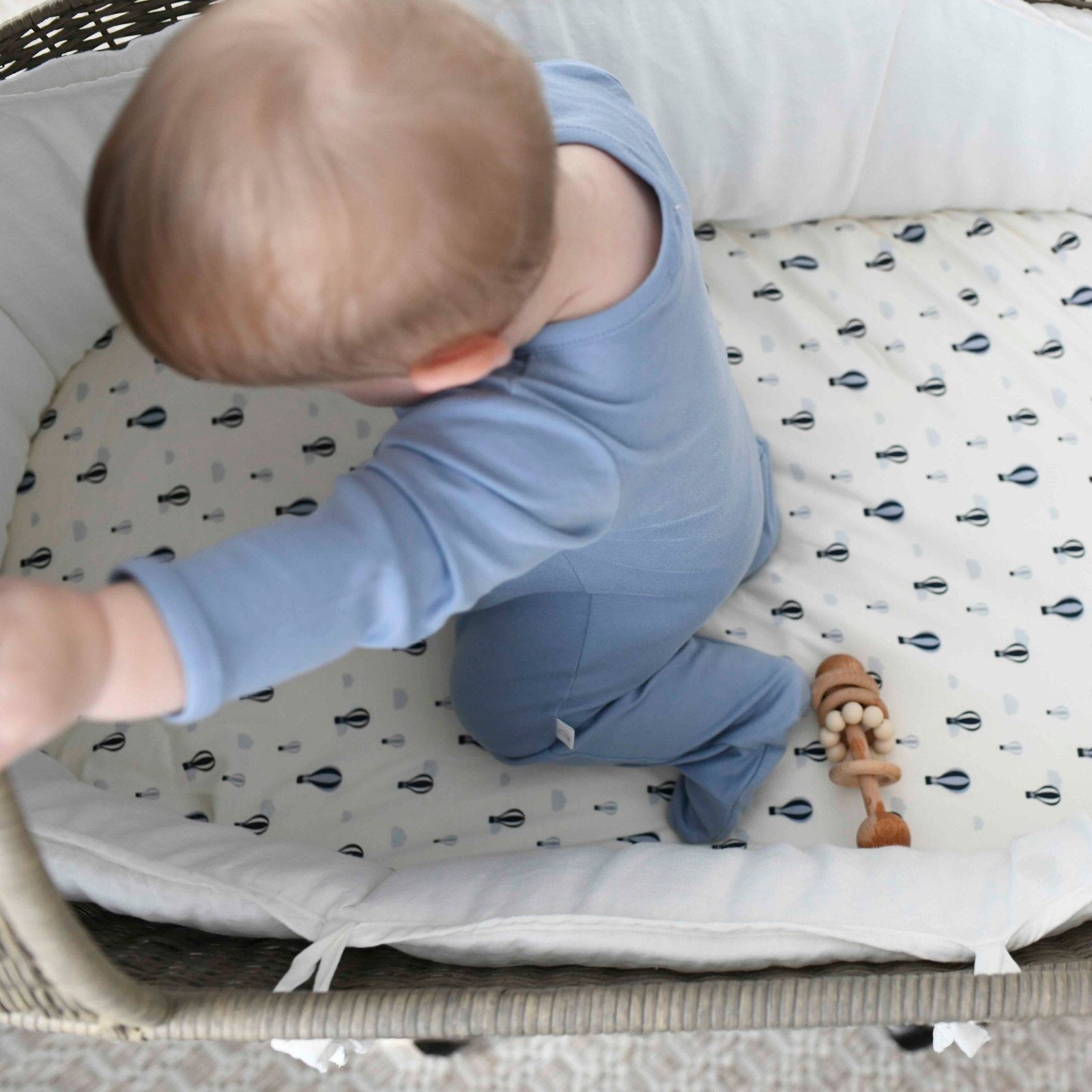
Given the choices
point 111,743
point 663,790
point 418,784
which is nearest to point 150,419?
point 111,743

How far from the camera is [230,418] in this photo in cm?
105

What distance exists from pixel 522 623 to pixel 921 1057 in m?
0.60

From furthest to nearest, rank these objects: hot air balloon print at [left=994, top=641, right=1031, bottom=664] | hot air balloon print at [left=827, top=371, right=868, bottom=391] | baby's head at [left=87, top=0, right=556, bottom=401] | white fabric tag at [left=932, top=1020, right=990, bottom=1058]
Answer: hot air balloon print at [left=827, top=371, right=868, bottom=391] < hot air balloon print at [left=994, top=641, right=1031, bottom=664] < white fabric tag at [left=932, top=1020, right=990, bottom=1058] < baby's head at [left=87, top=0, right=556, bottom=401]

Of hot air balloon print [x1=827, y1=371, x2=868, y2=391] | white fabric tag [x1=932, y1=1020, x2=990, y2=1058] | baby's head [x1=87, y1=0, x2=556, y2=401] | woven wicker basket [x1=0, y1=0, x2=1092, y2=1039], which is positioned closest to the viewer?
baby's head [x1=87, y1=0, x2=556, y2=401]

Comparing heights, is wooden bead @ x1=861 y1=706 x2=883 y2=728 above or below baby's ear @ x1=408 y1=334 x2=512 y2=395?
below

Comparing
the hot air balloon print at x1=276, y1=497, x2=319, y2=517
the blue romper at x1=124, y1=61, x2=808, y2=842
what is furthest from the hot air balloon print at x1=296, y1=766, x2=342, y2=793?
the hot air balloon print at x1=276, y1=497, x2=319, y2=517

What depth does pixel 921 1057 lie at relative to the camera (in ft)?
3.61

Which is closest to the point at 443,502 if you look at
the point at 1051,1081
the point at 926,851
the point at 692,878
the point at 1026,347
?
the point at 692,878

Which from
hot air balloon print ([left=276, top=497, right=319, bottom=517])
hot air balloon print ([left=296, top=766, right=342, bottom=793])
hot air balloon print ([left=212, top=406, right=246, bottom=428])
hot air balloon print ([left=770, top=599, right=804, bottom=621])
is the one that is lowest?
hot air balloon print ([left=770, top=599, right=804, bottom=621])

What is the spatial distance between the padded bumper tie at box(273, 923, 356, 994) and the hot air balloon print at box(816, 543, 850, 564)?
0.54 meters

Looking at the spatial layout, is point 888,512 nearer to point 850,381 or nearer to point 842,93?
point 850,381

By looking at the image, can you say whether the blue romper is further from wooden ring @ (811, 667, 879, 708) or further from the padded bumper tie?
the padded bumper tie

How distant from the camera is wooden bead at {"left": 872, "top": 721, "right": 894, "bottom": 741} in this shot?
0.92 m

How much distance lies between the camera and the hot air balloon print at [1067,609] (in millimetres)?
1015
